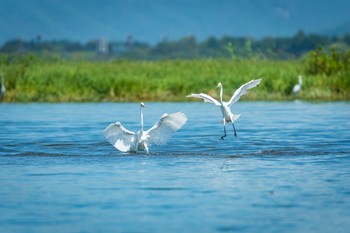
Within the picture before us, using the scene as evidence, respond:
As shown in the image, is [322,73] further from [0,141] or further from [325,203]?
[325,203]

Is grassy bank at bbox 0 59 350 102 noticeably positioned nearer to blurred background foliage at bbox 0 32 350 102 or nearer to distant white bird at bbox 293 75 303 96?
blurred background foliage at bbox 0 32 350 102

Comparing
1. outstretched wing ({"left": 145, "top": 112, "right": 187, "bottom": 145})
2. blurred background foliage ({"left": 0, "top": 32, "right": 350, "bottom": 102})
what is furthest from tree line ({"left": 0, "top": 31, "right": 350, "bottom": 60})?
outstretched wing ({"left": 145, "top": 112, "right": 187, "bottom": 145})

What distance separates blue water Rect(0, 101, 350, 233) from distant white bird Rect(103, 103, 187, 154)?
0.81ft

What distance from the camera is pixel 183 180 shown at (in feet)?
46.7

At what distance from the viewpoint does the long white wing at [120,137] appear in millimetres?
17406

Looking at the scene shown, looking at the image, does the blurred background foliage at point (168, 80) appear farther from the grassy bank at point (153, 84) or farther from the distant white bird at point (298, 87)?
the distant white bird at point (298, 87)

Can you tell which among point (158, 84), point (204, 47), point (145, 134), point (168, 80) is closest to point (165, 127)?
point (145, 134)

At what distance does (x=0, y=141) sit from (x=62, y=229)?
1039 cm

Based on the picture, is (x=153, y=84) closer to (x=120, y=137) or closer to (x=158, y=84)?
(x=158, y=84)

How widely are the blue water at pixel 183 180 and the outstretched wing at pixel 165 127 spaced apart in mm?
314

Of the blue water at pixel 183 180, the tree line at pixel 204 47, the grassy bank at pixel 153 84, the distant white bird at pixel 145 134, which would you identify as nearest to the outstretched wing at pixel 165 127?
the distant white bird at pixel 145 134

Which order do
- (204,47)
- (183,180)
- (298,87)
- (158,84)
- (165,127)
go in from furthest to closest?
(204,47)
(158,84)
(298,87)
(165,127)
(183,180)

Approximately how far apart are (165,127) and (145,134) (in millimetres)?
363

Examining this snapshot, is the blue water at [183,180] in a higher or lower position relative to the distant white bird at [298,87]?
lower
